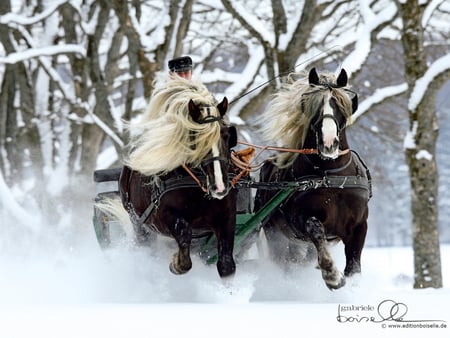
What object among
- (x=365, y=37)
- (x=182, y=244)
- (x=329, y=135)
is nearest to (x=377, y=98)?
(x=365, y=37)

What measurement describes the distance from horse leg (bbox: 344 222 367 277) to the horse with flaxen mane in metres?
1.05

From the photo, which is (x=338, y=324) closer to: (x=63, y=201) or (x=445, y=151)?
(x=63, y=201)

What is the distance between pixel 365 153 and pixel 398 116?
2.15 m

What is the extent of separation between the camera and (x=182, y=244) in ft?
24.1

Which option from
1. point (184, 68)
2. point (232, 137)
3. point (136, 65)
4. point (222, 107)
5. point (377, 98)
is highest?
point (184, 68)

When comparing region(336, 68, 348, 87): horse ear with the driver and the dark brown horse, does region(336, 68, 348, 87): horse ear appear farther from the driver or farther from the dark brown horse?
the driver

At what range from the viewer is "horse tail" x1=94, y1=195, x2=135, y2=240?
9.05 meters

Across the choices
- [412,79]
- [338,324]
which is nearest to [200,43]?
[412,79]

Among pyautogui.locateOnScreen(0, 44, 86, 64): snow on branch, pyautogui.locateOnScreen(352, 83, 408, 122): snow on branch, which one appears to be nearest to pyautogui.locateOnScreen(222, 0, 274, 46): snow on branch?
pyautogui.locateOnScreen(352, 83, 408, 122): snow on branch

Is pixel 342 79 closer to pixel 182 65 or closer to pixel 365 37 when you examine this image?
pixel 182 65
